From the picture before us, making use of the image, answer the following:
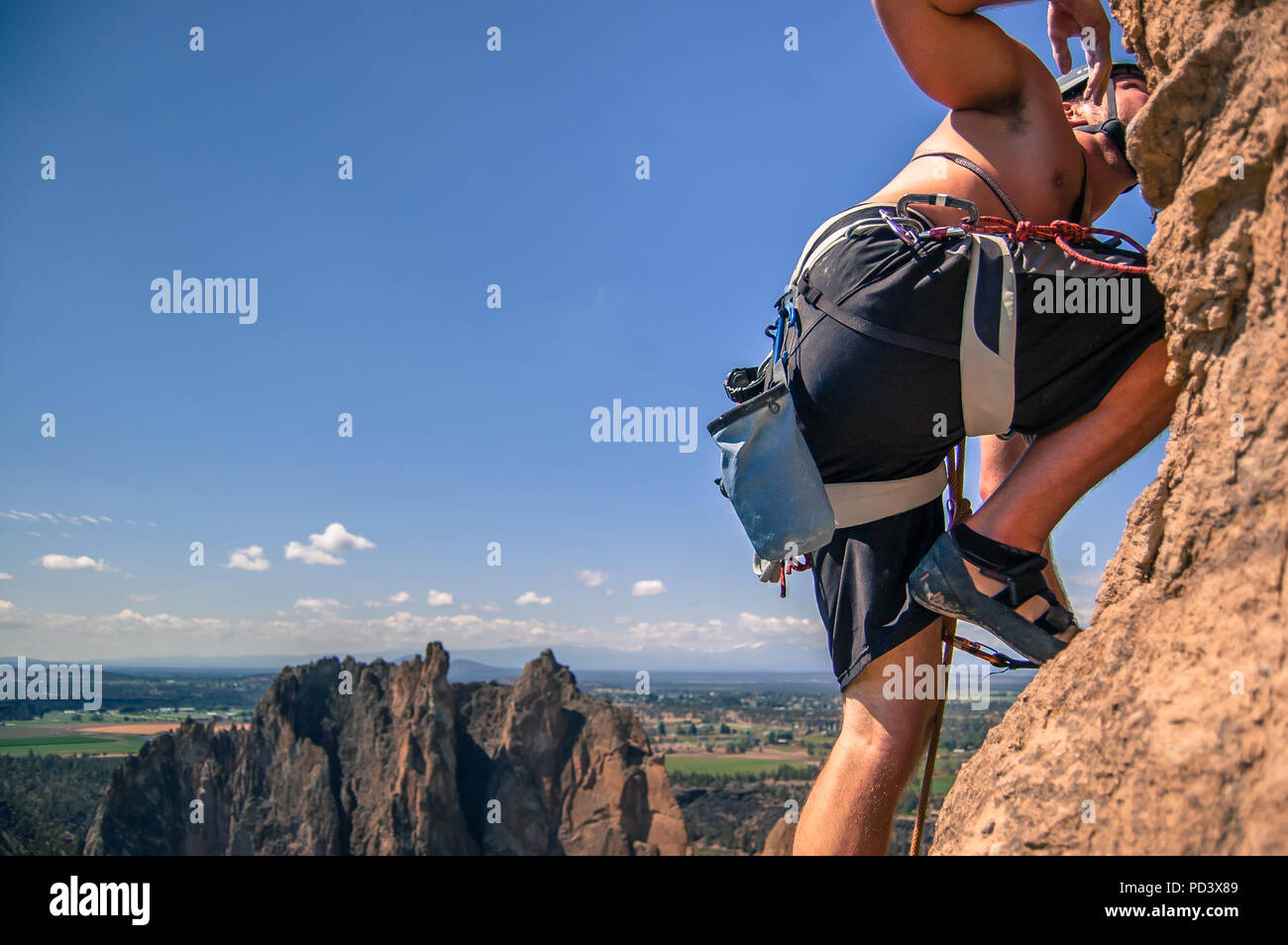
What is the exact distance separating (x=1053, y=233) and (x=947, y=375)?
1.43ft

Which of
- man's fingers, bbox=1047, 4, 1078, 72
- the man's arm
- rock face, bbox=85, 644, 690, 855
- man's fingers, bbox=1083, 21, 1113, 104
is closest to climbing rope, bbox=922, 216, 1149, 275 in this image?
the man's arm

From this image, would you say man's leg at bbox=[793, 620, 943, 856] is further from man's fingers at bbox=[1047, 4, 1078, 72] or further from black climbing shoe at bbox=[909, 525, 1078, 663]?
man's fingers at bbox=[1047, 4, 1078, 72]

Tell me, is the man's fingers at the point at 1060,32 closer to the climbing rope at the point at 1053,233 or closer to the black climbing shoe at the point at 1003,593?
the climbing rope at the point at 1053,233

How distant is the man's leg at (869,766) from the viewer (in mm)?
2131

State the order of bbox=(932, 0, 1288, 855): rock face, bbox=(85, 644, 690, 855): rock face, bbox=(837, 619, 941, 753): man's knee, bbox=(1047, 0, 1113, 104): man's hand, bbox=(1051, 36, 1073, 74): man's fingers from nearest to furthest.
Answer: bbox=(932, 0, 1288, 855): rock face
bbox=(837, 619, 941, 753): man's knee
bbox=(1047, 0, 1113, 104): man's hand
bbox=(1051, 36, 1073, 74): man's fingers
bbox=(85, 644, 690, 855): rock face

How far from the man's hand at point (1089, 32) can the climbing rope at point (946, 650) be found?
1158mm

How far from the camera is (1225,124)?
1717 mm

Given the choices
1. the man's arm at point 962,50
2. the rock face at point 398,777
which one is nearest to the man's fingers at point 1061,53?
the man's arm at point 962,50

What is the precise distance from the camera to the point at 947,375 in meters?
2.19

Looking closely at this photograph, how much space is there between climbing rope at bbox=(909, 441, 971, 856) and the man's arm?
3.28 feet

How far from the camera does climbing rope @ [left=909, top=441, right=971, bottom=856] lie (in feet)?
7.68

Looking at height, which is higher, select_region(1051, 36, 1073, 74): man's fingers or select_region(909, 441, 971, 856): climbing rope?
select_region(1051, 36, 1073, 74): man's fingers

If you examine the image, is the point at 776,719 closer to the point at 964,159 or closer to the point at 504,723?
the point at 504,723

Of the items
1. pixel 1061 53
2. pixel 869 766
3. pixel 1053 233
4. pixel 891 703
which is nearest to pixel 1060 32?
pixel 1061 53
